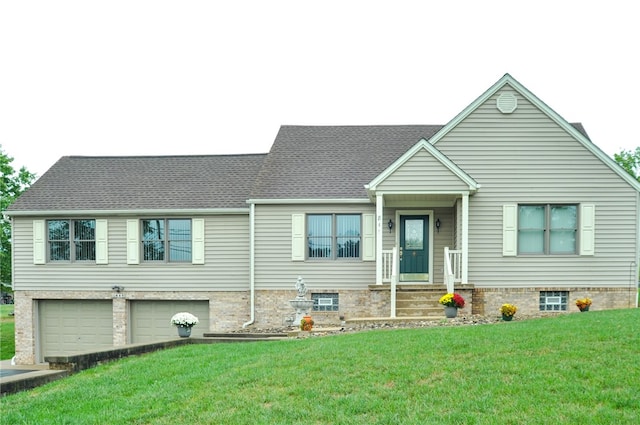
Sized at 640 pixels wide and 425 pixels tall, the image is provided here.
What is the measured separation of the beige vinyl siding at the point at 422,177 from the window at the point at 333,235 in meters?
2.15

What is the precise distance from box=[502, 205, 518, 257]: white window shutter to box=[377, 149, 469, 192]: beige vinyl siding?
1.75 m

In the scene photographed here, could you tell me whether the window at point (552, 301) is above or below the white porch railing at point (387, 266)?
below

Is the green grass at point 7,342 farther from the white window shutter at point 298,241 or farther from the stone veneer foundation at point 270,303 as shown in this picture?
the white window shutter at point 298,241

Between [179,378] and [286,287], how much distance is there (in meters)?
9.14

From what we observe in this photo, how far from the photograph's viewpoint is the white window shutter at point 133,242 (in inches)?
696

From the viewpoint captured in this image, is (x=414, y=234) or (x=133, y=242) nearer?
(x=414, y=234)

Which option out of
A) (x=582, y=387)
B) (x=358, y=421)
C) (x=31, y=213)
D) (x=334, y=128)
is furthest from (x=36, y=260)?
(x=582, y=387)

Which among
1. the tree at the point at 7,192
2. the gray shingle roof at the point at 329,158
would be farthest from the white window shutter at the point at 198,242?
Result: the tree at the point at 7,192

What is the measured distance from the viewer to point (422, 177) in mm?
15281

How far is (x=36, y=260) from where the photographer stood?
18.1 m

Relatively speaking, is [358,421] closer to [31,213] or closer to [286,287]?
[286,287]

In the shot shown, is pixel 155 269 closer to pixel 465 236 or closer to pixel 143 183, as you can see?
pixel 143 183

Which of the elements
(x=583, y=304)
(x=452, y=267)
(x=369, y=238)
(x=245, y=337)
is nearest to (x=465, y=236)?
(x=452, y=267)

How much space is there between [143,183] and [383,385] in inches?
564
